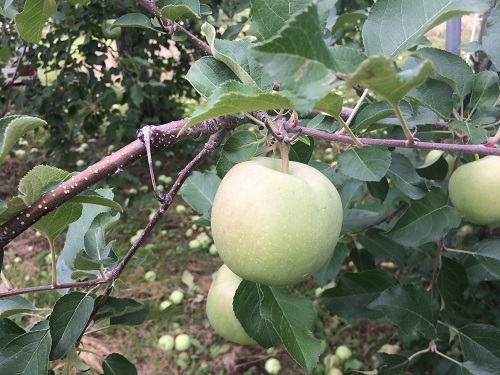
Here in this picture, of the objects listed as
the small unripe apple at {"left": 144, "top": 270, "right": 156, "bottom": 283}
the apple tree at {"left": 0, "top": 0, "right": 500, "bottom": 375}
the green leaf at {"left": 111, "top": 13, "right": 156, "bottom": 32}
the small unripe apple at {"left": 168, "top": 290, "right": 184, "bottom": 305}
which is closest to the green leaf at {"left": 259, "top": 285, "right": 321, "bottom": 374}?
the apple tree at {"left": 0, "top": 0, "right": 500, "bottom": 375}

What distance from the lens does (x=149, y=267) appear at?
2363 mm

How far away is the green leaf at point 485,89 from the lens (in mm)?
857

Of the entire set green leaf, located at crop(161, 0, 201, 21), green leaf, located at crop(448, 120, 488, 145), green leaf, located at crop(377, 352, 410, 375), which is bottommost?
green leaf, located at crop(377, 352, 410, 375)

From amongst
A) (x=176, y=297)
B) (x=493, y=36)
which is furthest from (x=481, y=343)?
(x=176, y=297)

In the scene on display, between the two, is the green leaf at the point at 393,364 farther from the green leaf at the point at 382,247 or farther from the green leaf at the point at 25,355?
the green leaf at the point at 25,355

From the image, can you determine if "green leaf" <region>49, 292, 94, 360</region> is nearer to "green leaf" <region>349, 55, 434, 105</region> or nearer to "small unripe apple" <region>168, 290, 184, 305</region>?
"green leaf" <region>349, 55, 434, 105</region>

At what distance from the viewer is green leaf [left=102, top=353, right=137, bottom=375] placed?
96cm

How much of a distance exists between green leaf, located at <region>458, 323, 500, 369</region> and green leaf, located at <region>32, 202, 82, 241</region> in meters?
0.87

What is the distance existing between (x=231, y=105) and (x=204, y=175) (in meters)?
0.62

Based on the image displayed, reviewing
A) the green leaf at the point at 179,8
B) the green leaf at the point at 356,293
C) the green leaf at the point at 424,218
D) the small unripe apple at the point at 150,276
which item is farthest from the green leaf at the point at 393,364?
the small unripe apple at the point at 150,276

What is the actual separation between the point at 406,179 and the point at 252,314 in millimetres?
399

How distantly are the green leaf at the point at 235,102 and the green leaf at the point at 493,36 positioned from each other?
0.53 metres

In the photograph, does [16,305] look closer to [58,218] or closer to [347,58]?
[58,218]

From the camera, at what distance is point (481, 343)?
1045 mm
